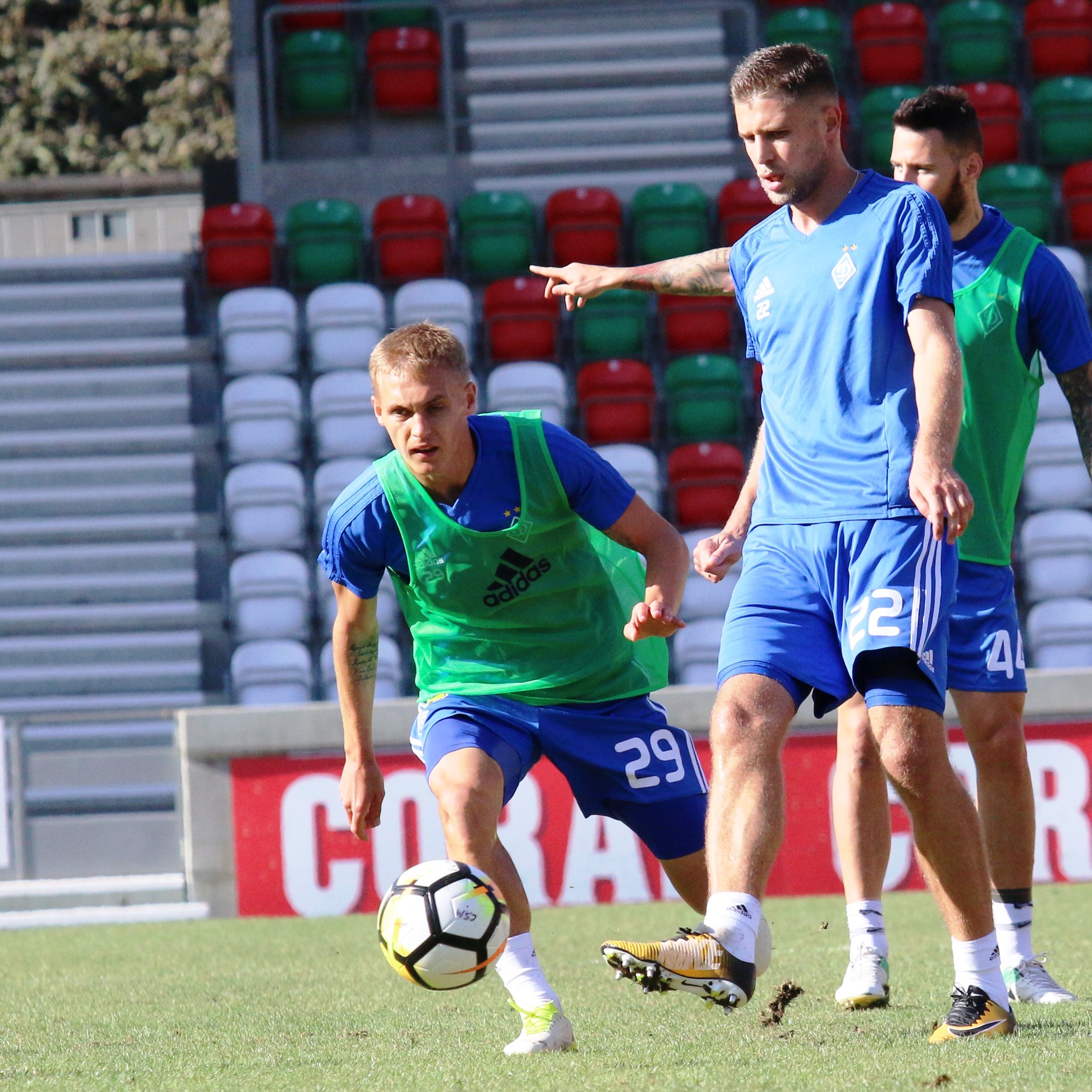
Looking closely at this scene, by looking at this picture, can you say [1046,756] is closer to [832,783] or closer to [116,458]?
[832,783]

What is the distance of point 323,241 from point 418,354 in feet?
28.8

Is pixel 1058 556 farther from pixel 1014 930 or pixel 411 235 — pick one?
pixel 1014 930

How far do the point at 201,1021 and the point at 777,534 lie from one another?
203 cm

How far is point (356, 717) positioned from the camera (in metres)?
3.93

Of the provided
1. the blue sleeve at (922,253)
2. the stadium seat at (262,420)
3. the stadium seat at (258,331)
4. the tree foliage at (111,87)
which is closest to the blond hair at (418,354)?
the blue sleeve at (922,253)

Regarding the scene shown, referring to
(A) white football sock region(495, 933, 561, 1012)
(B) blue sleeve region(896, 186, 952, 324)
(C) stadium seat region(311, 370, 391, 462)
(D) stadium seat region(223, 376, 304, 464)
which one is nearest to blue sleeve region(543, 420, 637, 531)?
(B) blue sleeve region(896, 186, 952, 324)

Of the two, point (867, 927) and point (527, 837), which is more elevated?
point (867, 927)

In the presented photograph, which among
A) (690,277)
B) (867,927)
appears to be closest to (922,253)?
(690,277)

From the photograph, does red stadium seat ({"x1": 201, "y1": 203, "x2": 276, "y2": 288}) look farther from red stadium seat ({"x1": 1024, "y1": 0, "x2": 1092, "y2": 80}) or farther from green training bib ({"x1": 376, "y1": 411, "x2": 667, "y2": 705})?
green training bib ({"x1": 376, "y1": 411, "x2": 667, "y2": 705})

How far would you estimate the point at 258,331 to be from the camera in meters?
11.8

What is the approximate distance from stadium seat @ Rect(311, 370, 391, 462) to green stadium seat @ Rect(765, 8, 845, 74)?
14.8 feet

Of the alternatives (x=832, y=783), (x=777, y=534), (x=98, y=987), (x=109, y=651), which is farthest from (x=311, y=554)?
(x=777, y=534)

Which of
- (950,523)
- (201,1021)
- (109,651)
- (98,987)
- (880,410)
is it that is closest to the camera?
(950,523)

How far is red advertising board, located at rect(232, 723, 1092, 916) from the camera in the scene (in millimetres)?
7332
